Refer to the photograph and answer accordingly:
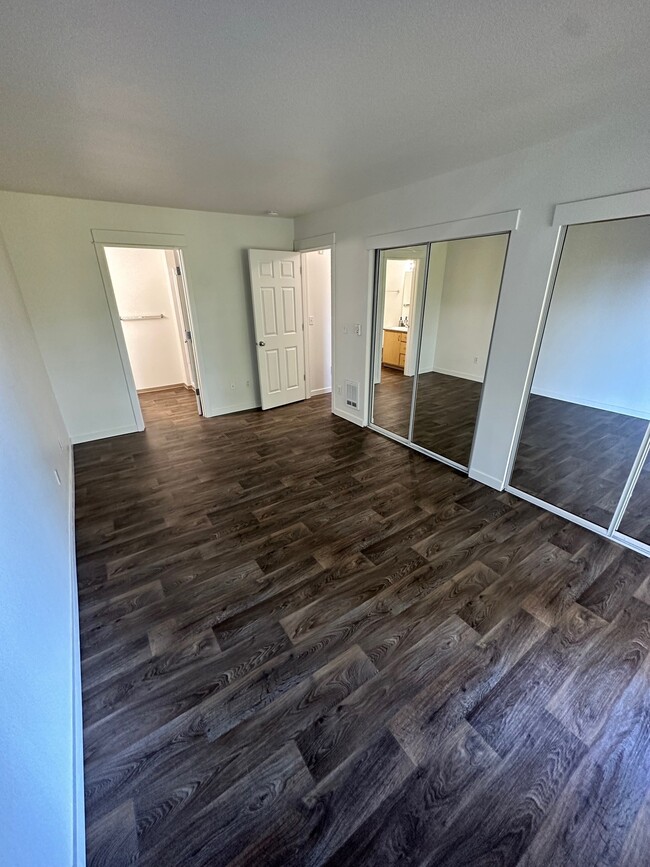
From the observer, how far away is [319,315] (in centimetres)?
538

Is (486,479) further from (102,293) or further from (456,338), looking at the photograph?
(102,293)

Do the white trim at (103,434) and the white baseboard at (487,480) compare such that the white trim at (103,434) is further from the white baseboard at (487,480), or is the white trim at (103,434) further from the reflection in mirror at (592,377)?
the reflection in mirror at (592,377)

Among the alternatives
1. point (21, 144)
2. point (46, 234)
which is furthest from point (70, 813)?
point (46, 234)

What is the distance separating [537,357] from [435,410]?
153cm

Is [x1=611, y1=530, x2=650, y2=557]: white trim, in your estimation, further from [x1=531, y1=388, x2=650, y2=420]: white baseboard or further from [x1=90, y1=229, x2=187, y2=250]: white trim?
[x1=90, y1=229, x2=187, y2=250]: white trim

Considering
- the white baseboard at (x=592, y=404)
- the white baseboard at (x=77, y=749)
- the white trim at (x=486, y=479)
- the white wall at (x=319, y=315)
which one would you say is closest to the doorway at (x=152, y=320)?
the white wall at (x=319, y=315)

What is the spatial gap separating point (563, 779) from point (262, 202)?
15.5 ft

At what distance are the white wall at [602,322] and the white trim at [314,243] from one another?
8.53 ft

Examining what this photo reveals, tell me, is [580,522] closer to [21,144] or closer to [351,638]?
[351,638]

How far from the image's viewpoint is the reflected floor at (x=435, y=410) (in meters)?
3.57

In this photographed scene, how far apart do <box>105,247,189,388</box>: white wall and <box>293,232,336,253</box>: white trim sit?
2262 millimetres

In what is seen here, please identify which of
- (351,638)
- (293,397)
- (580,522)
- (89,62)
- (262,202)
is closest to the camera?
(89,62)

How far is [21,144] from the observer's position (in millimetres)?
2121

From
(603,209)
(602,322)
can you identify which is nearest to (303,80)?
(603,209)
